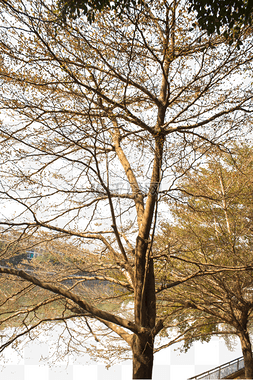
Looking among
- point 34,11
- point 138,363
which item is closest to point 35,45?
point 34,11

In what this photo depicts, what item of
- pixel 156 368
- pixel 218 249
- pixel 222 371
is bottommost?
pixel 156 368

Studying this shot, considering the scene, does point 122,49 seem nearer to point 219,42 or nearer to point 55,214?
point 219,42

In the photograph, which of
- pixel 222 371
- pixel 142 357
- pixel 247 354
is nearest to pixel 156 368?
pixel 222 371

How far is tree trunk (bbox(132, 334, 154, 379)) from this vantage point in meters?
3.95

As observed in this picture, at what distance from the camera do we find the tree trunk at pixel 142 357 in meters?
3.95

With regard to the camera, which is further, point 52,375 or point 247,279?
point 52,375

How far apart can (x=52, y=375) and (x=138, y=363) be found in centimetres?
1063

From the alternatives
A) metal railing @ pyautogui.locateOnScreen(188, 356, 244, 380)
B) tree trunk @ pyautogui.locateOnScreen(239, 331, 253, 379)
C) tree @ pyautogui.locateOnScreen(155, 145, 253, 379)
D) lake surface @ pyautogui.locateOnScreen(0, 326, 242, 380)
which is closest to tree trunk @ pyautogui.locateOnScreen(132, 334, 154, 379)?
tree @ pyautogui.locateOnScreen(155, 145, 253, 379)

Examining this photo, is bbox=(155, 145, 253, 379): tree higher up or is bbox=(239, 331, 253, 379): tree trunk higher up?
bbox=(155, 145, 253, 379): tree

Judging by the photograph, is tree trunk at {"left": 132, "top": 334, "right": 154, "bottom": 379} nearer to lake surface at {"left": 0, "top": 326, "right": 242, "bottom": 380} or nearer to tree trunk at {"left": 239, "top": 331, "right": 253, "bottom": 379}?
tree trunk at {"left": 239, "top": 331, "right": 253, "bottom": 379}

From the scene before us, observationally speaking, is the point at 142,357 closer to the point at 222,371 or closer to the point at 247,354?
the point at 247,354

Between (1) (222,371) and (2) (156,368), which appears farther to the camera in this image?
(2) (156,368)

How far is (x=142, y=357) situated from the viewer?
400 cm

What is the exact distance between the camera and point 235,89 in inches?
196
